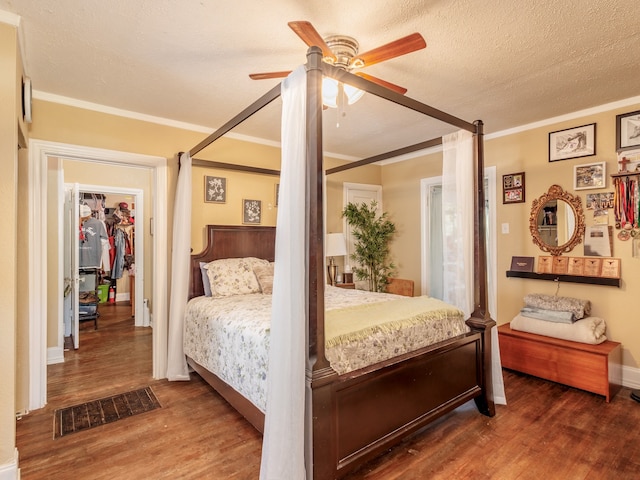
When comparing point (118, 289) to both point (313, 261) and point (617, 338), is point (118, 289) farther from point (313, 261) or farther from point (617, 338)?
point (617, 338)

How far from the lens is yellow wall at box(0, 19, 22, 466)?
1.81 m

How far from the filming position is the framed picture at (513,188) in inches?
145

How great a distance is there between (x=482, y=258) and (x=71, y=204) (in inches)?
187

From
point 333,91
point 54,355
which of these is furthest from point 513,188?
point 54,355

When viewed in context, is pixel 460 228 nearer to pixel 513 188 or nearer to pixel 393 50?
pixel 393 50

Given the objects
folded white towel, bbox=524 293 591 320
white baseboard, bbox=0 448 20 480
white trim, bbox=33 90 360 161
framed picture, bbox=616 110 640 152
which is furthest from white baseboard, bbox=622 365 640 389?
white baseboard, bbox=0 448 20 480

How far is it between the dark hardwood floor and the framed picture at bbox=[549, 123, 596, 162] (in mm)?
2155

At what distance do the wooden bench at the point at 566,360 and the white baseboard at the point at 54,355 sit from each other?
15.0ft

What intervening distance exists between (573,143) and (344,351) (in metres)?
3.11

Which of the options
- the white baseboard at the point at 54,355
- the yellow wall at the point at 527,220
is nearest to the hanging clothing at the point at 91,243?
the white baseboard at the point at 54,355

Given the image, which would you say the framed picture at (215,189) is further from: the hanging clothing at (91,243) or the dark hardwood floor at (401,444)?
the hanging clothing at (91,243)

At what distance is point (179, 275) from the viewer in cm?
307

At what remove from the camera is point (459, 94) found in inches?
112

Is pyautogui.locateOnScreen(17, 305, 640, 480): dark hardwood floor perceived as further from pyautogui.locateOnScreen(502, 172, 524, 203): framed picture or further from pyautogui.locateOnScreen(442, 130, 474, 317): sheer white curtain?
pyautogui.locateOnScreen(502, 172, 524, 203): framed picture
